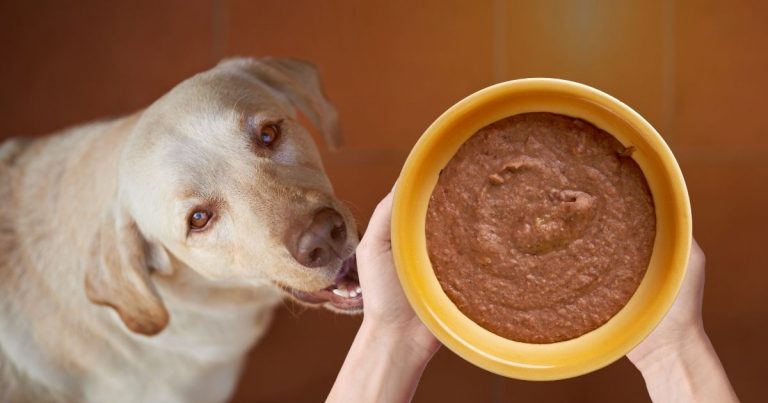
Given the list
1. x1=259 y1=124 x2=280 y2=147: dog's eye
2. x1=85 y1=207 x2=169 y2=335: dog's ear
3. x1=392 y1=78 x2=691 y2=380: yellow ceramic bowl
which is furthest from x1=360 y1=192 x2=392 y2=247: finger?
x1=85 y1=207 x2=169 y2=335: dog's ear

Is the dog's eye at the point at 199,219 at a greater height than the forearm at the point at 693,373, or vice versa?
the dog's eye at the point at 199,219

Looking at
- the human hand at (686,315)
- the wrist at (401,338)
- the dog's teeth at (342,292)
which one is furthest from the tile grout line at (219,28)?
the human hand at (686,315)

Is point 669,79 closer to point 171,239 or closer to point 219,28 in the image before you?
point 219,28

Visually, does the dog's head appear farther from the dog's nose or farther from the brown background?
the brown background

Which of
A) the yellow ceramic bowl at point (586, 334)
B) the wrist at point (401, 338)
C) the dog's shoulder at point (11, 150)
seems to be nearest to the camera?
the yellow ceramic bowl at point (586, 334)

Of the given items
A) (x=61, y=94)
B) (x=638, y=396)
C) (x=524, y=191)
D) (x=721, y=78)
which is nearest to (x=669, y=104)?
(x=721, y=78)

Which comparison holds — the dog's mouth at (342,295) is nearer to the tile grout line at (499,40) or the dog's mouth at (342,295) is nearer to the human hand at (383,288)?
the human hand at (383,288)

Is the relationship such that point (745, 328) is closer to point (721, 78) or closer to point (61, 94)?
point (721, 78)
